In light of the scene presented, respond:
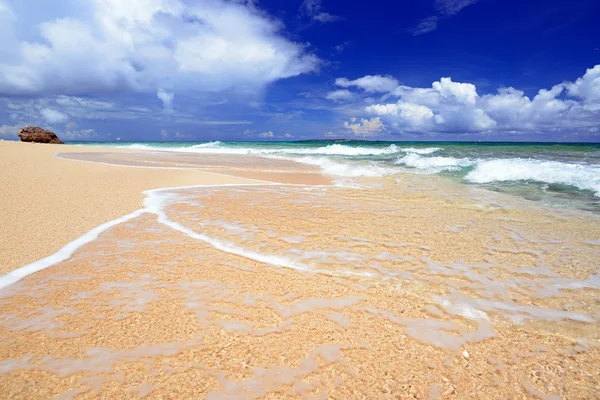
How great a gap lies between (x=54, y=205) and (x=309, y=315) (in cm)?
585

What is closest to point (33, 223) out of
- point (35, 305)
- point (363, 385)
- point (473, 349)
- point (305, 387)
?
point (35, 305)

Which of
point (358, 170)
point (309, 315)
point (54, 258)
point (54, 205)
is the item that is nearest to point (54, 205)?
point (54, 205)

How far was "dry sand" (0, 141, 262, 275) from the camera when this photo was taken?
164 inches

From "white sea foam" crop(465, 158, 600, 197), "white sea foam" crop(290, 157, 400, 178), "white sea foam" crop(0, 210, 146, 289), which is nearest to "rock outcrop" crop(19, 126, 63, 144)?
"white sea foam" crop(290, 157, 400, 178)

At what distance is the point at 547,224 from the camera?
5.96 meters

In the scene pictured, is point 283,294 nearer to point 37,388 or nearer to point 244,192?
point 37,388

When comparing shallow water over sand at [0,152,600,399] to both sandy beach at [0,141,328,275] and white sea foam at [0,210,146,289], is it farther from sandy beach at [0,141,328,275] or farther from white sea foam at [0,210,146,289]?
sandy beach at [0,141,328,275]

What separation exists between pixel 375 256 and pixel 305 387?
7.95 feet

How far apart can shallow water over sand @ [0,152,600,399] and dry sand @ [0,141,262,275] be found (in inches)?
24.1

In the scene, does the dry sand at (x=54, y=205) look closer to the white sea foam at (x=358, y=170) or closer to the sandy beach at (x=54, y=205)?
the sandy beach at (x=54, y=205)

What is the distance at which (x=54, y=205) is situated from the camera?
607cm

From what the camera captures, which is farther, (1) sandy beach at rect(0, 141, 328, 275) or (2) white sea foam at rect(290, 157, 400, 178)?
(2) white sea foam at rect(290, 157, 400, 178)

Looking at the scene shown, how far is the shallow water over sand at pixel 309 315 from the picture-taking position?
2082mm

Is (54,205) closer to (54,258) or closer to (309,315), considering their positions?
(54,258)
